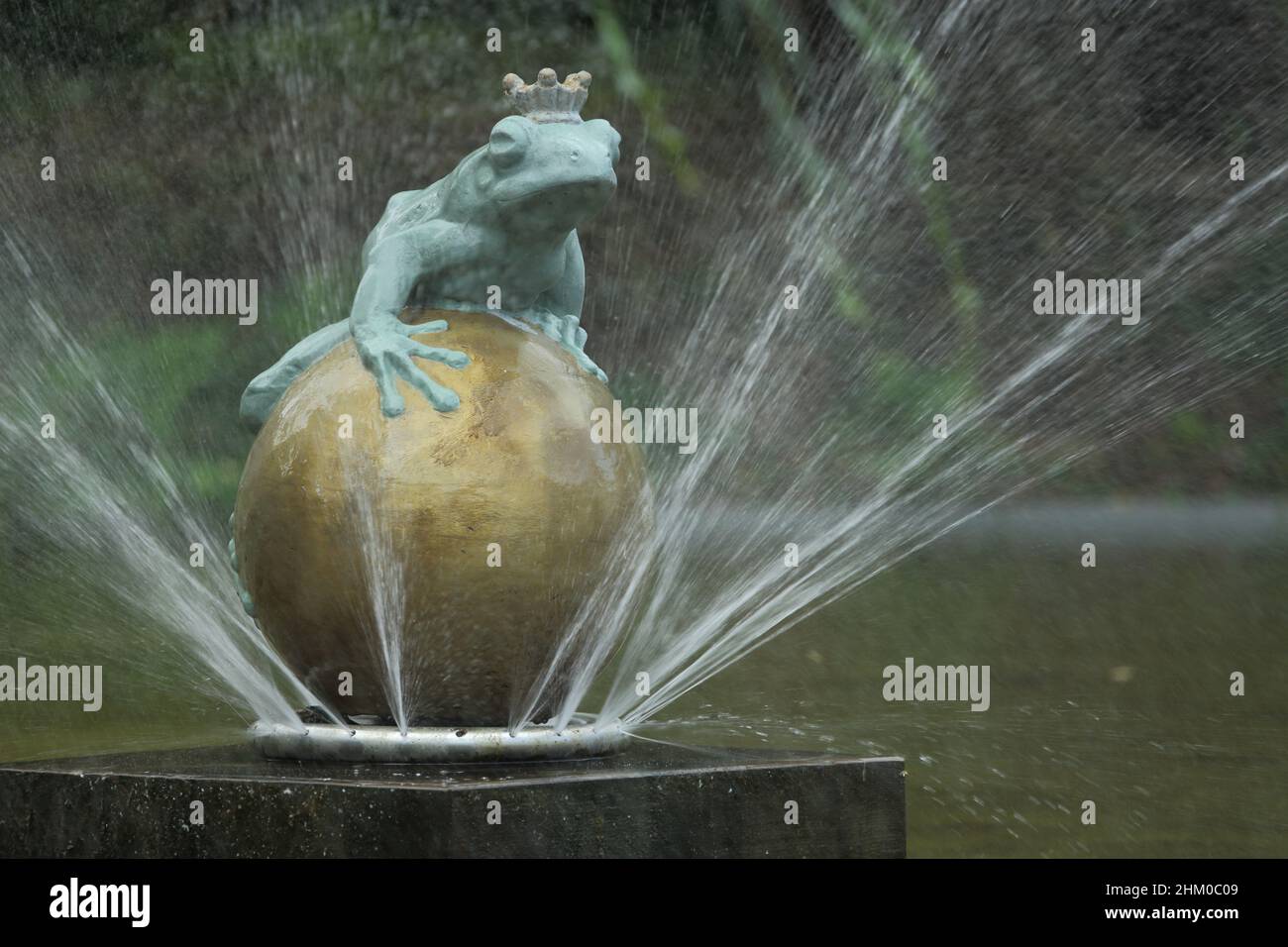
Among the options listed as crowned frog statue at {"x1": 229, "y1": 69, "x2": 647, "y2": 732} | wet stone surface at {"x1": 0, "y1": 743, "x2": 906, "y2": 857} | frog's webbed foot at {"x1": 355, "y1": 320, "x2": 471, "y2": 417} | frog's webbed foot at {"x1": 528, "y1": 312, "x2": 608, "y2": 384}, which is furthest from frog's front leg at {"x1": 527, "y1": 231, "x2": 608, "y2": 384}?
wet stone surface at {"x1": 0, "y1": 743, "x2": 906, "y2": 857}

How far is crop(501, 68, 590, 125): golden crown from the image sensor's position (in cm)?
571

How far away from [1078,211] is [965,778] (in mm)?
5851

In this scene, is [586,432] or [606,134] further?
[606,134]

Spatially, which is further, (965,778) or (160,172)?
(160,172)

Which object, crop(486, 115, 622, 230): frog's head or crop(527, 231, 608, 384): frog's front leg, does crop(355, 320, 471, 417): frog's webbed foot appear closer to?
crop(486, 115, 622, 230): frog's head

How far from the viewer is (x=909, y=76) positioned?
13.5m

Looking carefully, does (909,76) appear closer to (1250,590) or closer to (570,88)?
(1250,590)

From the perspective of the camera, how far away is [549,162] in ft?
18.1

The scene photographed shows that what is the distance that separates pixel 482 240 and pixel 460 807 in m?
1.86

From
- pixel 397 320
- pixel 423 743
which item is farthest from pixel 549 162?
pixel 423 743

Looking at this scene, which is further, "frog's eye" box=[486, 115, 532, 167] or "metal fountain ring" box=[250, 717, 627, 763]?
"frog's eye" box=[486, 115, 532, 167]

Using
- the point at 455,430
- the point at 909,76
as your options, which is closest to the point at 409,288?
the point at 455,430

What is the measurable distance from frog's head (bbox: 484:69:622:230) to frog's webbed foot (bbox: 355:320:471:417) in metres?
0.50

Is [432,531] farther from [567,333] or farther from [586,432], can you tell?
[567,333]
